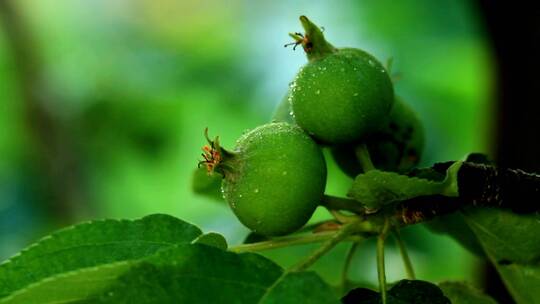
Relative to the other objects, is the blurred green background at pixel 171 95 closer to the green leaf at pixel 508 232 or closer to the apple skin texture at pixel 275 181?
the green leaf at pixel 508 232

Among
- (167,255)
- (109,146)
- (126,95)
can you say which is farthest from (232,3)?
(167,255)

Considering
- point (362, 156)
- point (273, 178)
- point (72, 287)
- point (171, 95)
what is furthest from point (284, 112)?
point (171, 95)

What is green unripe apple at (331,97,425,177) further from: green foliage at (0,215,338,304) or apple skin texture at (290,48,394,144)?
green foliage at (0,215,338,304)

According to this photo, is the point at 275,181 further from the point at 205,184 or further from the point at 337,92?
the point at 205,184

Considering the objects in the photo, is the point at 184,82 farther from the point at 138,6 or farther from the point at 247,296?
the point at 247,296

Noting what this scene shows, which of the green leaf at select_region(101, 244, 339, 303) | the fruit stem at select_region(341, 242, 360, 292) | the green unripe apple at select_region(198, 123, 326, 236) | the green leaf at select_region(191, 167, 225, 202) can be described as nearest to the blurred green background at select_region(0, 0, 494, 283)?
the green leaf at select_region(191, 167, 225, 202)

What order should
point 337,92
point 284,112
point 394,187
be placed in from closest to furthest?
point 394,187, point 337,92, point 284,112

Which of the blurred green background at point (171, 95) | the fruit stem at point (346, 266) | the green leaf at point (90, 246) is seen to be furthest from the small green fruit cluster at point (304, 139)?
the blurred green background at point (171, 95)

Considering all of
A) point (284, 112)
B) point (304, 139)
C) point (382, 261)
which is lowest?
point (382, 261)

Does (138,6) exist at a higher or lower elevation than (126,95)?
higher
